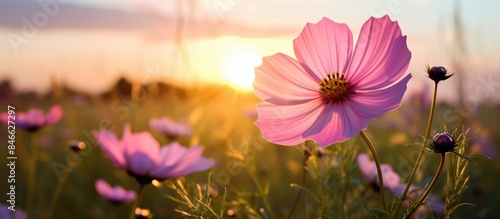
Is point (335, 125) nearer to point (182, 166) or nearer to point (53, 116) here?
point (182, 166)

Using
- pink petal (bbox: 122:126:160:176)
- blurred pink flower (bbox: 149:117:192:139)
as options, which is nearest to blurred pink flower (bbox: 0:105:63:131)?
blurred pink flower (bbox: 149:117:192:139)

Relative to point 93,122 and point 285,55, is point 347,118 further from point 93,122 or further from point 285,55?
point 93,122

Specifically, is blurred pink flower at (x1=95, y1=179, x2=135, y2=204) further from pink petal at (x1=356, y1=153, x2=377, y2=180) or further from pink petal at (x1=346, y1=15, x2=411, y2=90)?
pink petal at (x1=346, y1=15, x2=411, y2=90)

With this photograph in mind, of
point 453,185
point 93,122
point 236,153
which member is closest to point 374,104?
point 453,185

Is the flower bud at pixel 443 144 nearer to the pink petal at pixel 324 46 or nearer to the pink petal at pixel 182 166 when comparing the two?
the pink petal at pixel 324 46

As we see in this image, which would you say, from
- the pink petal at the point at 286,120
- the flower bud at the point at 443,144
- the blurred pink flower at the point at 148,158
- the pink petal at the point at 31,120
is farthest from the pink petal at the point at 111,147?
the pink petal at the point at 31,120

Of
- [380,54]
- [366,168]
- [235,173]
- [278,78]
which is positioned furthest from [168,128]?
[380,54]
